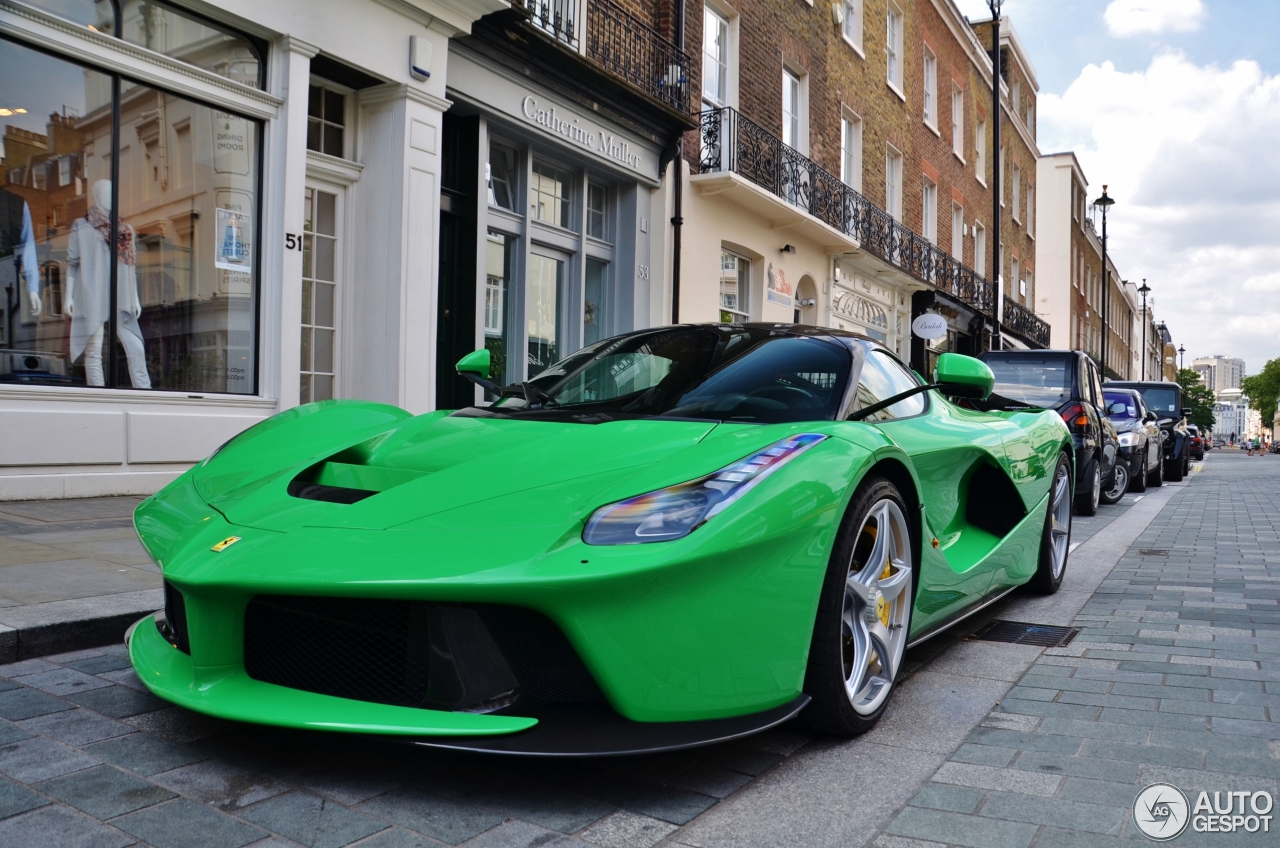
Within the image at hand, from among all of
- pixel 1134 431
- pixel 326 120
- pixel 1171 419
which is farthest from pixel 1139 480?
pixel 326 120

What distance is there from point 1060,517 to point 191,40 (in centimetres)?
687

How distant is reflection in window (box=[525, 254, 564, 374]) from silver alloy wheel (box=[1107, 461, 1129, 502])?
677 centimetres

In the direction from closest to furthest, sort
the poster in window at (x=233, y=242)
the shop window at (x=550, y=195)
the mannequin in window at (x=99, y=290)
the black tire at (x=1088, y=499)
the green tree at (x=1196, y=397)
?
the mannequin in window at (x=99, y=290) < the poster in window at (x=233, y=242) < the black tire at (x=1088, y=499) < the shop window at (x=550, y=195) < the green tree at (x=1196, y=397)

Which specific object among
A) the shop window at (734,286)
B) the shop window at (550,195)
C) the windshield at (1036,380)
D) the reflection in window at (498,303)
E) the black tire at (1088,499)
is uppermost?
the shop window at (550,195)

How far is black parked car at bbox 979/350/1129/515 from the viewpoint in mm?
10352

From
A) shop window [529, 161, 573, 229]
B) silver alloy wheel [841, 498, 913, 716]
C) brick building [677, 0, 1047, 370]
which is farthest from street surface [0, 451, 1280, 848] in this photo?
brick building [677, 0, 1047, 370]

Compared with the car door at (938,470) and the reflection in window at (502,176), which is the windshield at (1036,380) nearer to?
the reflection in window at (502,176)

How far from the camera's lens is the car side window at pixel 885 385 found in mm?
3500

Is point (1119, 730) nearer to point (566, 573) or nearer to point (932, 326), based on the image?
point (566, 573)

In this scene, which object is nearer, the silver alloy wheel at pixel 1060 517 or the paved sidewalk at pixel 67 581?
the paved sidewalk at pixel 67 581

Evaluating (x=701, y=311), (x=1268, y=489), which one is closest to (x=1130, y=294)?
(x=1268, y=489)

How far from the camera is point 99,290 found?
7230 millimetres

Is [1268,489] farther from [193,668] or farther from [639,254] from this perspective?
[193,668]

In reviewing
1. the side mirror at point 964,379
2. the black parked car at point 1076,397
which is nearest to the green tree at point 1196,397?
the black parked car at point 1076,397
